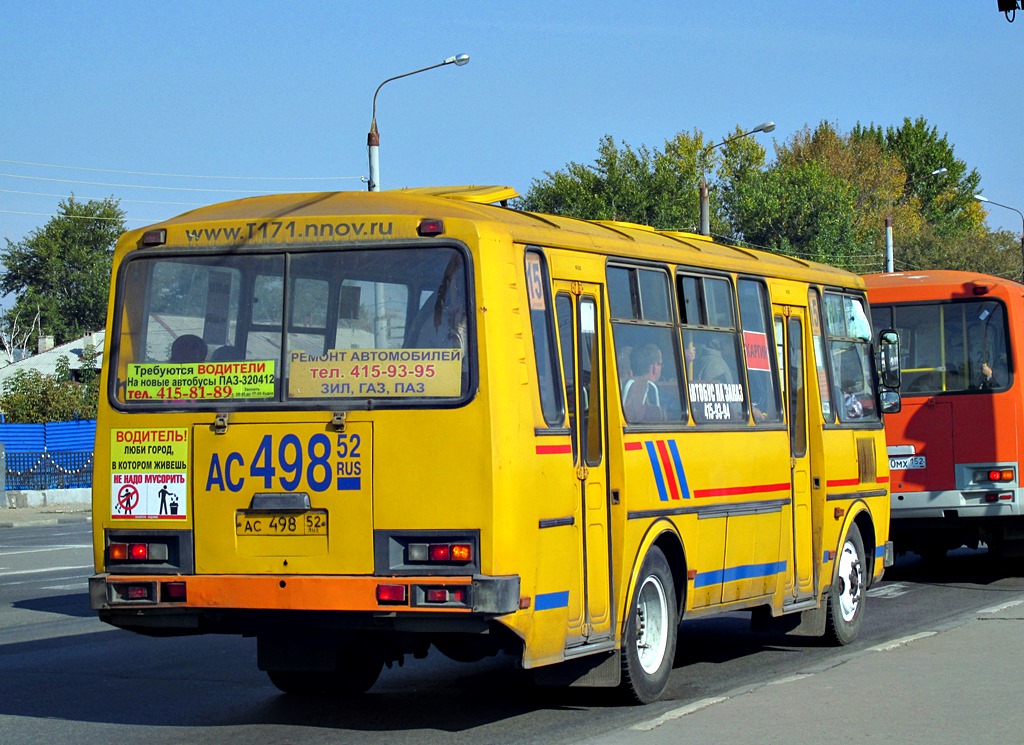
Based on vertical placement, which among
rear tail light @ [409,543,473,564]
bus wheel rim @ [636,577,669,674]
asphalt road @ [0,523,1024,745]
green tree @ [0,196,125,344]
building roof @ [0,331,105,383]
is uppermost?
green tree @ [0,196,125,344]

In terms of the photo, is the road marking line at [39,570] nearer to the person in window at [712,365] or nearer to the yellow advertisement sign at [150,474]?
the yellow advertisement sign at [150,474]

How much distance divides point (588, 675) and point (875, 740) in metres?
1.99

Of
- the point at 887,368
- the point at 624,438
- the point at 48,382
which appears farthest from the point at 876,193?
the point at 624,438

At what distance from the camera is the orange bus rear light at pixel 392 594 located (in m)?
7.64

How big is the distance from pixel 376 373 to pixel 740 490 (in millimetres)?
3521

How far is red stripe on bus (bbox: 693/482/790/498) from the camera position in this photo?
391 inches

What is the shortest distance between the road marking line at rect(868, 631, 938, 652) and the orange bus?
5.49m

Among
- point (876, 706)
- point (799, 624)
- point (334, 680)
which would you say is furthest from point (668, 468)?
point (799, 624)

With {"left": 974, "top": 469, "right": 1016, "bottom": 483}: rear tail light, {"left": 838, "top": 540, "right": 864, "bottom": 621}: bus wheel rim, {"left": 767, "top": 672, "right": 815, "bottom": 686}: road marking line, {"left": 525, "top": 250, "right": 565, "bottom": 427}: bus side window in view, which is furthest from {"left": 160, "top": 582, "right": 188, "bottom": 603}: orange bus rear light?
{"left": 974, "top": 469, "right": 1016, "bottom": 483}: rear tail light

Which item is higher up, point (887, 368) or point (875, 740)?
point (887, 368)

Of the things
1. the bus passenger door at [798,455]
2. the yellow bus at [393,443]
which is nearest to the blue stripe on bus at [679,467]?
the yellow bus at [393,443]

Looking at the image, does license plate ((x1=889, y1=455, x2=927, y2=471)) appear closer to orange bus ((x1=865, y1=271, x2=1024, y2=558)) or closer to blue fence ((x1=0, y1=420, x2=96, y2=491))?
orange bus ((x1=865, y1=271, x2=1024, y2=558))

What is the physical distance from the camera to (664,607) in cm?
948

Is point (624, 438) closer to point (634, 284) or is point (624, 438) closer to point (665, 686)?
point (634, 284)
